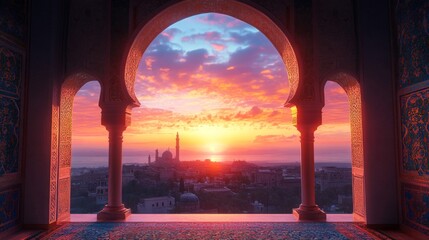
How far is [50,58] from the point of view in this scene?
4934 mm

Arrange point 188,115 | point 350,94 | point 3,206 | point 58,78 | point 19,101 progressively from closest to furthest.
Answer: point 3,206 → point 19,101 → point 58,78 → point 350,94 → point 188,115

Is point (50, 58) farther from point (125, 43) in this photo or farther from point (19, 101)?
point (125, 43)

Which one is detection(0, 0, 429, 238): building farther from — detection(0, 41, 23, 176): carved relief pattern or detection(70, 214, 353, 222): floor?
detection(70, 214, 353, 222): floor

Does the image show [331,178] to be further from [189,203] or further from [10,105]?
[10,105]

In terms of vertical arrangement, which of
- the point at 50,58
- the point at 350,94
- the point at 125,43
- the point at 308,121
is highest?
the point at 125,43

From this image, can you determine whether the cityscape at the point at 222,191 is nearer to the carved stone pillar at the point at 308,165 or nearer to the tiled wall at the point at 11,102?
the carved stone pillar at the point at 308,165

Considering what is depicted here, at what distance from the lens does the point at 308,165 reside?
5.29 meters

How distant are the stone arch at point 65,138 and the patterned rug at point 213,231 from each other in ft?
1.58

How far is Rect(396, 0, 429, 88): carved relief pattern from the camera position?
415cm

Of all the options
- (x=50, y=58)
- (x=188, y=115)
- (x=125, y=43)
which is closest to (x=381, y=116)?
(x=125, y=43)

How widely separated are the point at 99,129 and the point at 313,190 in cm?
657

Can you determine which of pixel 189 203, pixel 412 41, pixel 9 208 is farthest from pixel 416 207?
pixel 189 203

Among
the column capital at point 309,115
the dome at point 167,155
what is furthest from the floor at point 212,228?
the dome at point 167,155

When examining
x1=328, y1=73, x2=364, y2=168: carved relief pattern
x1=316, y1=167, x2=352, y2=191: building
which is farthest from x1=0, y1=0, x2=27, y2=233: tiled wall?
x1=316, y1=167, x2=352, y2=191: building
